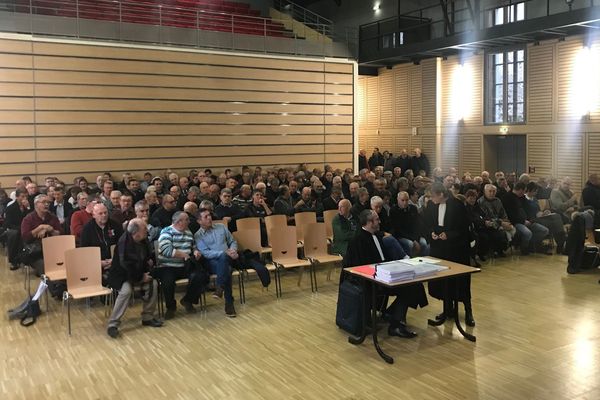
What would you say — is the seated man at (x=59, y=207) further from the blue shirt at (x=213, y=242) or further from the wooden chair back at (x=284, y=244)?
the wooden chair back at (x=284, y=244)

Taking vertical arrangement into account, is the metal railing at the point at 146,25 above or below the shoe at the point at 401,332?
above

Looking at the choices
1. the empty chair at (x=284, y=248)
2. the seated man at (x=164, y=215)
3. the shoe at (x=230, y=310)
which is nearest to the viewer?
the shoe at (x=230, y=310)

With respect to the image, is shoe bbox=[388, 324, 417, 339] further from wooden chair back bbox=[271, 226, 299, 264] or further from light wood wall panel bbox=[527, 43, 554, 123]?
light wood wall panel bbox=[527, 43, 554, 123]

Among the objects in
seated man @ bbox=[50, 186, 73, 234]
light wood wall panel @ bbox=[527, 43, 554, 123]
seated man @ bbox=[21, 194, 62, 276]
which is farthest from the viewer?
light wood wall panel @ bbox=[527, 43, 554, 123]

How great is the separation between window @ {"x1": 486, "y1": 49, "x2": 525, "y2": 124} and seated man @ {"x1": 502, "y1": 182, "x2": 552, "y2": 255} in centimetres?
541

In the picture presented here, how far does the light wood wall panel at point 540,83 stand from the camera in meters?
13.6

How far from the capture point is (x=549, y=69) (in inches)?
534

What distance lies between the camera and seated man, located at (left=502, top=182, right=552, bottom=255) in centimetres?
959

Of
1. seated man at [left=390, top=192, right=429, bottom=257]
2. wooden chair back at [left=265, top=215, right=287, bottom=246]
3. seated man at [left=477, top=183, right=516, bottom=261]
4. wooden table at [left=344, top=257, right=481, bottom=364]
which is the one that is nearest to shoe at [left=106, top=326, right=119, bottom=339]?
wooden table at [left=344, top=257, right=481, bottom=364]

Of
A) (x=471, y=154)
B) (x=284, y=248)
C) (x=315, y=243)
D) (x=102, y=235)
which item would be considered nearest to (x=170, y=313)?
(x=102, y=235)

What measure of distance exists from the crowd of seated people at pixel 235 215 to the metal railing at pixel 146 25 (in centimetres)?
332

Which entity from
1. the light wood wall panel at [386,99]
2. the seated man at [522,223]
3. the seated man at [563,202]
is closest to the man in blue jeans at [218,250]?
the seated man at [522,223]

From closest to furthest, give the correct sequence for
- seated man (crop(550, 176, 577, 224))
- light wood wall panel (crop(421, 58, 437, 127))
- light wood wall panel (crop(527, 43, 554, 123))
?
seated man (crop(550, 176, 577, 224))
light wood wall panel (crop(527, 43, 554, 123))
light wood wall panel (crop(421, 58, 437, 127))

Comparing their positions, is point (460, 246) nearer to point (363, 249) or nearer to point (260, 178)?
point (363, 249)
